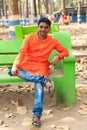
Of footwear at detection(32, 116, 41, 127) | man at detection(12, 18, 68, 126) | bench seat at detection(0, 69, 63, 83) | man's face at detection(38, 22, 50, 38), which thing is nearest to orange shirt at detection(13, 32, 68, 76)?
man at detection(12, 18, 68, 126)

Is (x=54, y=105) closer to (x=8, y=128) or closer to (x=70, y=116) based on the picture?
(x=70, y=116)

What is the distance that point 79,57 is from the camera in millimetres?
9180

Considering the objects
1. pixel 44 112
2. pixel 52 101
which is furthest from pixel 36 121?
pixel 52 101

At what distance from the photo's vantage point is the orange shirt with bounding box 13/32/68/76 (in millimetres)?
4868

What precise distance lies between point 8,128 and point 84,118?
1.09 metres

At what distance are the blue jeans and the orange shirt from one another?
0.28 ft

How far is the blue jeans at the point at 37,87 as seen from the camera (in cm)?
461

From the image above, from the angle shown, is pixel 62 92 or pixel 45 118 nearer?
pixel 45 118

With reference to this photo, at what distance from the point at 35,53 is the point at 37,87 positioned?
0.53 m

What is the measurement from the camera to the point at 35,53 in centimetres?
494

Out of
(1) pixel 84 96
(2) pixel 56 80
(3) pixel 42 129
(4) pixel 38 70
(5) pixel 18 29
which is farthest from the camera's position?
(5) pixel 18 29

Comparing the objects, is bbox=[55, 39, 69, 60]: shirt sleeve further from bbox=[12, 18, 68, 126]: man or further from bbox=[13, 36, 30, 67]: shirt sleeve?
bbox=[13, 36, 30, 67]: shirt sleeve

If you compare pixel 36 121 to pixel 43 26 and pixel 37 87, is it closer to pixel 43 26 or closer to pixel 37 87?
pixel 37 87

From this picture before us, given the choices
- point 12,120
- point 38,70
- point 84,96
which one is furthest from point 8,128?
point 84,96
